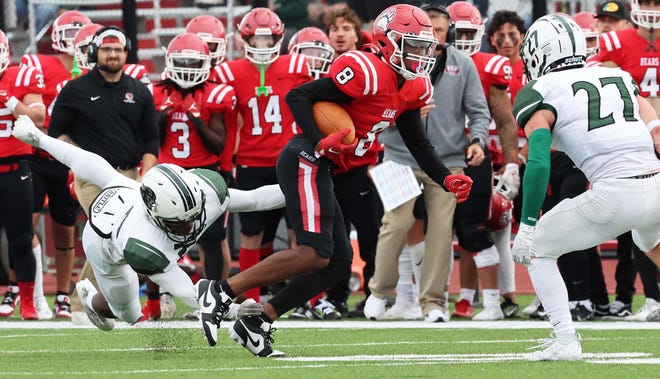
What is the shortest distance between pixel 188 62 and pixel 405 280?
6.79ft

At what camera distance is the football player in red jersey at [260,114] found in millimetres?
8711

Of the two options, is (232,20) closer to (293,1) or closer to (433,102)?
(293,1)

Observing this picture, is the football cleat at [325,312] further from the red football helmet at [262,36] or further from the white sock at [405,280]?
the red football helmet at [262,36]

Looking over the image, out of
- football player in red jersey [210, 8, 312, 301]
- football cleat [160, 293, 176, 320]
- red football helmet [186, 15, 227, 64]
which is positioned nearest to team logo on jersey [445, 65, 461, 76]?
football player in red jersey [210, 8, 312, 301]

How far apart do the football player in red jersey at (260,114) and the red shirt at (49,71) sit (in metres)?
1.22

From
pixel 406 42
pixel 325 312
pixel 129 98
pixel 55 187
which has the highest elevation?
pixel 406 42

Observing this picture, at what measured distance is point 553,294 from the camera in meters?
5.50

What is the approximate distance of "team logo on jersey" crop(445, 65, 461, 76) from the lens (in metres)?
8.26

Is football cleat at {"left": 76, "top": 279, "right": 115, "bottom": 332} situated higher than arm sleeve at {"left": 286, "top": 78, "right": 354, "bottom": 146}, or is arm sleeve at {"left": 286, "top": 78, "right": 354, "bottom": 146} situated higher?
arm sleeve at {"left": 286, "top": 78, "right": 354, "bottom": 146}

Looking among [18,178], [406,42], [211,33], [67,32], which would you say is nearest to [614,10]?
[211,33]

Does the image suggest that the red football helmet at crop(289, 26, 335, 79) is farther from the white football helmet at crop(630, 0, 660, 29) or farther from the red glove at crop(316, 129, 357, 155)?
the red glove at crop(316, 129, 357, 155)

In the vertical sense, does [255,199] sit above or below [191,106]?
above

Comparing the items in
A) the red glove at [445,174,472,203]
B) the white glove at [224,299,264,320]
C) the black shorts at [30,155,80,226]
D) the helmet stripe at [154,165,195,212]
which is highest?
the helmet stripe at [154,165,195,212]

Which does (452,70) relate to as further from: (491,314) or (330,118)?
(330,118)
